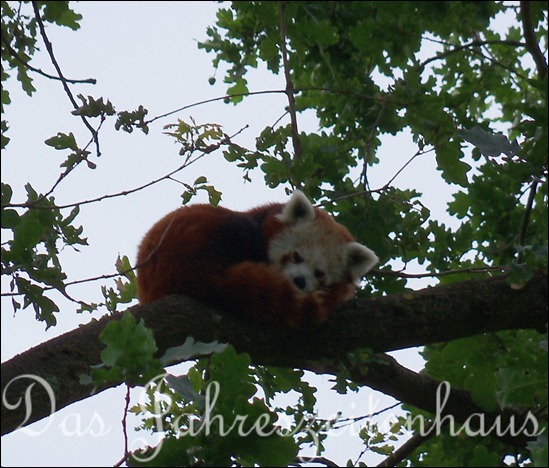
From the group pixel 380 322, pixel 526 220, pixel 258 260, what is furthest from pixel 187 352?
pixel 258 260

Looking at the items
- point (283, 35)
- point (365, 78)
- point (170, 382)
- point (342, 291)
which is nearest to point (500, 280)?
point (342, 291)

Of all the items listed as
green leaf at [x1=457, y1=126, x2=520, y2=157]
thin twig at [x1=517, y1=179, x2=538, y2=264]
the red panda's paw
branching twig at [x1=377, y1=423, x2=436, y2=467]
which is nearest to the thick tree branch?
the red panda's paw

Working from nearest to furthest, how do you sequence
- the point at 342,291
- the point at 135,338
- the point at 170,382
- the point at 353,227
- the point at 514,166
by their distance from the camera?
the point at 135,338
the point at 170,382
the point at 514,166
the point at 342,291
the point at 353,227

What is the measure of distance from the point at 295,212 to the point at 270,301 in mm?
1498

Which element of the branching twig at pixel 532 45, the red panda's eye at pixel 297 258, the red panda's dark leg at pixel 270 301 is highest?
the red panda's eye at pixel 297 258

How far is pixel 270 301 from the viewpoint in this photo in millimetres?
3717

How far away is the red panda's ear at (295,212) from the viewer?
4969 millimetres

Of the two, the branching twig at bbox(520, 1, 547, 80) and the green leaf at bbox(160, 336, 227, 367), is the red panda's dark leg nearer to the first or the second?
the green leaf at bbox(160, 336, 227, 367)

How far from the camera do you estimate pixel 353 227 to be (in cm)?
462

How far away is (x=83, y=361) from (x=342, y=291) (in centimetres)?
147

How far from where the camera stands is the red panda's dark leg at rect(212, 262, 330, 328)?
12.1 feet

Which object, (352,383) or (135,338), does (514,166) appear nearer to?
(352,383)

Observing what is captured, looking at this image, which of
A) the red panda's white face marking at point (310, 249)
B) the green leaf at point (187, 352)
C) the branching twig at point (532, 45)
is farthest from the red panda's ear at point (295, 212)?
the green leaf at point (187, 352)

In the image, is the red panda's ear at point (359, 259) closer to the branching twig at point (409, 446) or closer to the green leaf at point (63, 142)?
the branching twig at point (409, 446)
